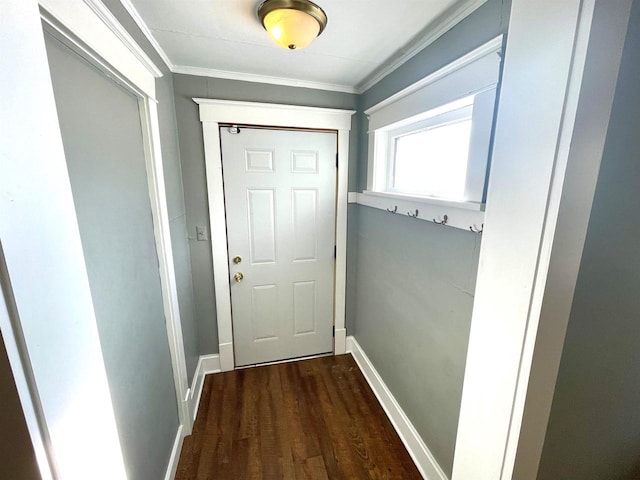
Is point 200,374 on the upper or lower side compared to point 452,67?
lower

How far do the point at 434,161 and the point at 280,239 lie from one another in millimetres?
1217

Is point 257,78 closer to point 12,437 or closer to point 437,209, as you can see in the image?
point 437,209

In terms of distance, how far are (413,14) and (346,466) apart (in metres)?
2.26

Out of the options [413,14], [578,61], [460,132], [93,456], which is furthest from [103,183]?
[460,132]

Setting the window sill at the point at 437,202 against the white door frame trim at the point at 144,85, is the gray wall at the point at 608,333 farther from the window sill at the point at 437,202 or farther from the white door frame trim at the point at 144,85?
the white door frame trim at the point at 144,85

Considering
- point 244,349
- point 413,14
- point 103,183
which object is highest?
point 413,14

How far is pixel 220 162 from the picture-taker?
187 cm

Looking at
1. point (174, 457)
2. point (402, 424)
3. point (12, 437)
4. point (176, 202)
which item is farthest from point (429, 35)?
point (174, 457)

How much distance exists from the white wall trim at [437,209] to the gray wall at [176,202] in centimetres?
129

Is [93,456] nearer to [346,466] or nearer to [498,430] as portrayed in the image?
[498,430]

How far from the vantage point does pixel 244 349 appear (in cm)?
223

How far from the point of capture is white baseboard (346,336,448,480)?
1.39 meters

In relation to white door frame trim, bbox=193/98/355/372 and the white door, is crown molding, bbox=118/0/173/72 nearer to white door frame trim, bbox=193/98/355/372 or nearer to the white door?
white door frame trim, bbox=193/98/355/372

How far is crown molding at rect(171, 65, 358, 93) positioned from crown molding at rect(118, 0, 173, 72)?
0.11 meters
